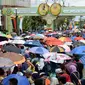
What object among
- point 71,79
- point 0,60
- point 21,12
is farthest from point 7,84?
point 21,12

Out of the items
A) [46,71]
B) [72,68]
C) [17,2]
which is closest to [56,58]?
[46,71]

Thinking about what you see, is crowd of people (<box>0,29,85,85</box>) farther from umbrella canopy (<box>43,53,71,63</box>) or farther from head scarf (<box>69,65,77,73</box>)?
umbrella canopy (<box>43,53,71,63</box>)

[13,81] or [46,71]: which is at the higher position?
[13,81]

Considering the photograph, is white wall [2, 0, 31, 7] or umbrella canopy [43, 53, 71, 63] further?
white wall [2, 0, 31, 7]

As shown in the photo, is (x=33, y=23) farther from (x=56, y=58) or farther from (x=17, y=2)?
(x=56, y=58)

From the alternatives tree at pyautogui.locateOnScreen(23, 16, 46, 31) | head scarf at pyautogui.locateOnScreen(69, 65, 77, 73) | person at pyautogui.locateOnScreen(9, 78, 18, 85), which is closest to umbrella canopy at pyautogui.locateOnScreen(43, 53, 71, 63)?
head scarf at pyautogui.locateOnScreen(69, 65, 77, 73)

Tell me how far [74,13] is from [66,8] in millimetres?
1225

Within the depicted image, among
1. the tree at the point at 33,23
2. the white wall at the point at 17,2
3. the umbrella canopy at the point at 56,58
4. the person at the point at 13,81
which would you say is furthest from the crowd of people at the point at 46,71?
the tree at the point at 33,23

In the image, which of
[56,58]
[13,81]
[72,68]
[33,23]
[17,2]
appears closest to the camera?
[13,81]

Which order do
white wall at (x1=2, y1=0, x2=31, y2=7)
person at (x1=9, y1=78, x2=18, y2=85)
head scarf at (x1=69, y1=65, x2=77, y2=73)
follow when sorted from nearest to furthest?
person at (x1=9, y1=78, x2=18, y2=85), head scarf at (x1=69, y1=65, x2=77, y2=73), white wall at (x1=2, y1=0, x2=31, y2=7)

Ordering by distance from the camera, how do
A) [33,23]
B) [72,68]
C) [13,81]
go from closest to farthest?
[13,81] < [72,68] < [33,23]

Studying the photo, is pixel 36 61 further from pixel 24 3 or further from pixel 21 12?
pixel 24 3

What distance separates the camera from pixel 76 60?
41.4 feet

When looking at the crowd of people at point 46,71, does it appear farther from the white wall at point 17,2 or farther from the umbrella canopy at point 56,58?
the white wall at point 17,2
